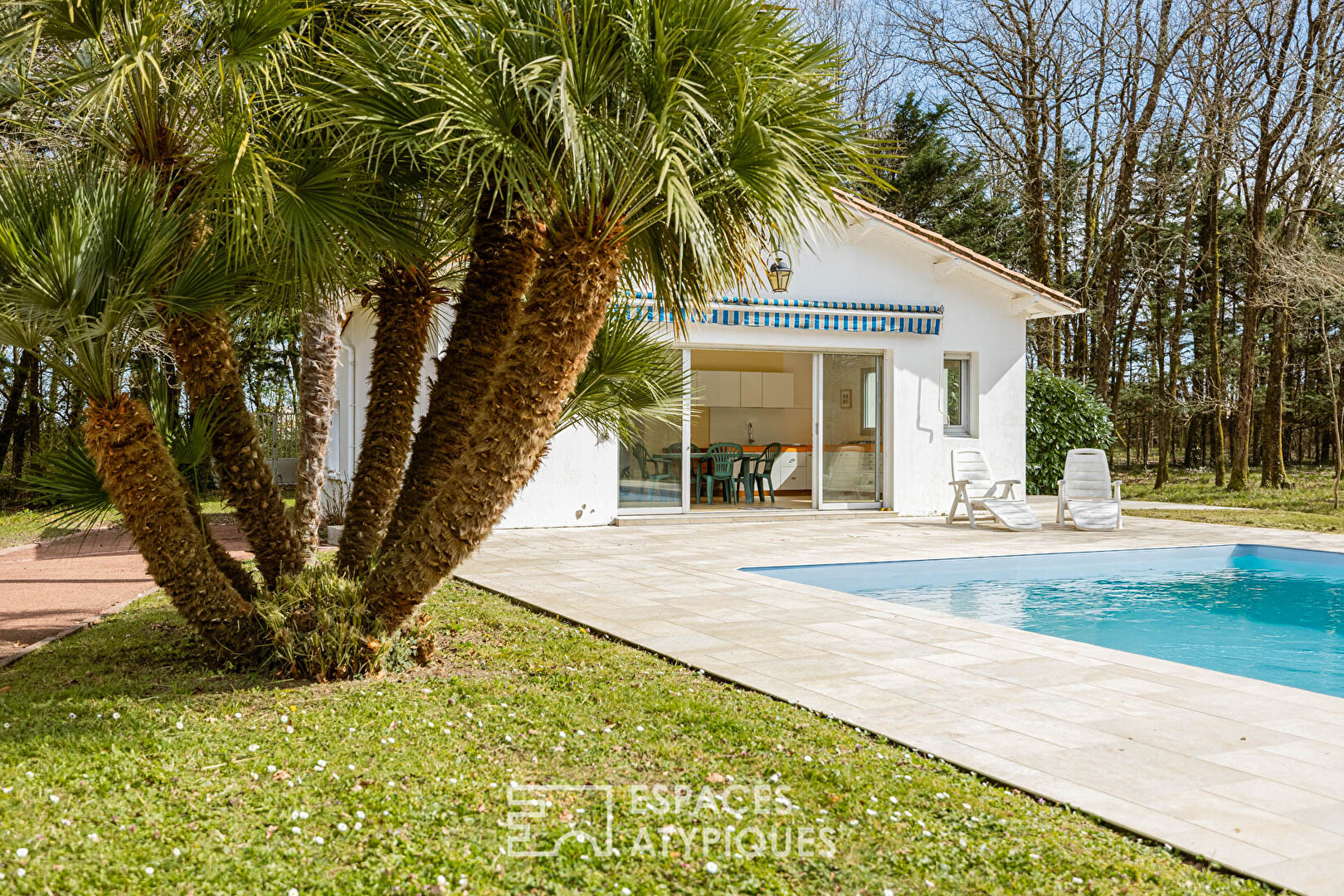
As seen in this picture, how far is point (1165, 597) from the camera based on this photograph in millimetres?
10625

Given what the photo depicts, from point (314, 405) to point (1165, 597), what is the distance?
8639 millimetres

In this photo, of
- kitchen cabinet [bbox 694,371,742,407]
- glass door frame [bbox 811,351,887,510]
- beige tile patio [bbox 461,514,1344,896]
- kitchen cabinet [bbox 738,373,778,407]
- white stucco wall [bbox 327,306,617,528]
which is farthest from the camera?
kitchen cabinet [bbox 738,373,778,407]

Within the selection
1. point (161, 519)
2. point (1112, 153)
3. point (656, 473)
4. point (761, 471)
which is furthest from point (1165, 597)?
point (1112, 153)

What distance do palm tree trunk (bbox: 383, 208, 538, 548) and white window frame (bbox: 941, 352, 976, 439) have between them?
1327cm

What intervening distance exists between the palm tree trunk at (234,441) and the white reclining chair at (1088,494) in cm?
1252

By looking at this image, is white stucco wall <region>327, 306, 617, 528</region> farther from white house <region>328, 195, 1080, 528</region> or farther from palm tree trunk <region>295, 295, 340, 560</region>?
palm tree trunk <region>295, 295, 340, 560</region>

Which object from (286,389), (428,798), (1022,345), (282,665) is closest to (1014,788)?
(428,798)

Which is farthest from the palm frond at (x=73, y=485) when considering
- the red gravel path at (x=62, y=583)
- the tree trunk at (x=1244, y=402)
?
the tree trunk at (x=1244, y=402)

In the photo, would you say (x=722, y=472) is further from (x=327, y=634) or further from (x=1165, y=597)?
(x=327, y=634)

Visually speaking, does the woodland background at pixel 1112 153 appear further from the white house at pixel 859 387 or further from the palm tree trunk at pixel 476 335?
the palm tree trunk at pixel 476 335

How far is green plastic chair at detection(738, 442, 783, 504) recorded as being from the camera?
722 inches

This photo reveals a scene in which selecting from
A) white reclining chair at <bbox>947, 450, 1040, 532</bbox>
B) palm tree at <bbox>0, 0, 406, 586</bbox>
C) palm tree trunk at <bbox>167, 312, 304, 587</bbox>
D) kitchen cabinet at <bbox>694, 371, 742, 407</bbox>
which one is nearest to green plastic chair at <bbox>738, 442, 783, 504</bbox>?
kitchen cabinet at <bbox>694, 371, 742, 407</bbox>

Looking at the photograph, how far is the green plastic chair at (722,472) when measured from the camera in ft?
57.8

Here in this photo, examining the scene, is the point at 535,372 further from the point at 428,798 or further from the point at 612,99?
the point at 428,798
